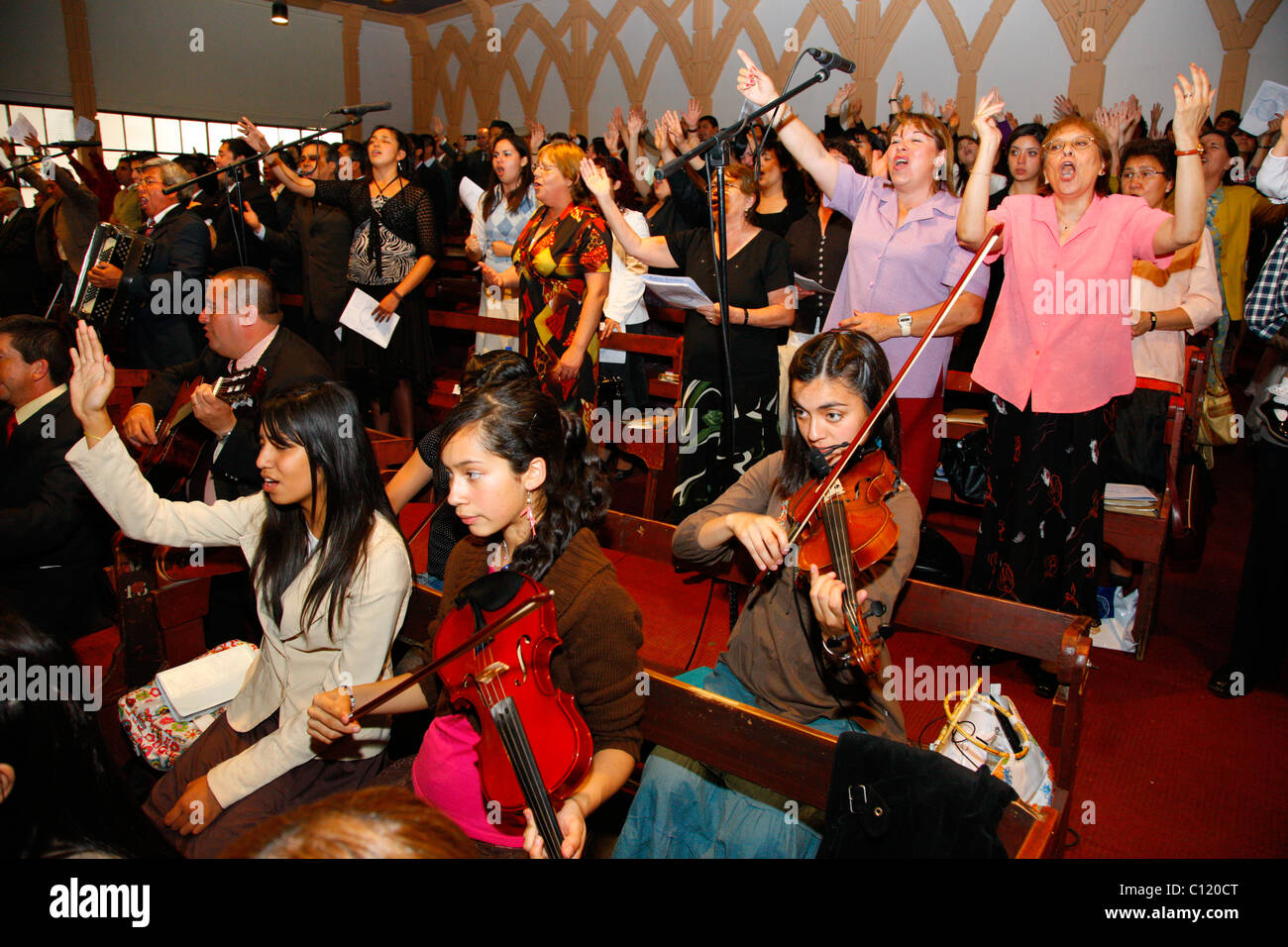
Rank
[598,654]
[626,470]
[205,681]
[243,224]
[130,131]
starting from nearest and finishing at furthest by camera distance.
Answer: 1. [598,654]
2. [205,681]
3. [626,470]
4. [243,224]
5. [130,131]

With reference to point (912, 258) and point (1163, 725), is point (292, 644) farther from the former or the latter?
point (1163, 725)

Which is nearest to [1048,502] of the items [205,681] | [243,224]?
[205,681]

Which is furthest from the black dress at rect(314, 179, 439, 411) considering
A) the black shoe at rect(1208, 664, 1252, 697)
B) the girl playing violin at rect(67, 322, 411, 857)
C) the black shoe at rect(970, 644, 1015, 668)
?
the black shoe at rect(1208, 664, 1252, 697)

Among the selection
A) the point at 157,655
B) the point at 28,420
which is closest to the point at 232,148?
the point at 28,420

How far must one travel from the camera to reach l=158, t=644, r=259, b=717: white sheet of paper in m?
1.90

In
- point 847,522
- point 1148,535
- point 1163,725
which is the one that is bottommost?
point 1163,725

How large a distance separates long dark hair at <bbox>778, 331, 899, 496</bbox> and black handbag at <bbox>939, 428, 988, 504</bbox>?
1.67 metres

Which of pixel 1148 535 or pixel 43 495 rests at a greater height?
pixel 43 495

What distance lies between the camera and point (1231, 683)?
103 inches

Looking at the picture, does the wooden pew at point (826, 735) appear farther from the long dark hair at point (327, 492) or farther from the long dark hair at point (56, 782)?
the long dark hair at point (56, 782)

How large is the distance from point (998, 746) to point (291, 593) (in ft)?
4.92

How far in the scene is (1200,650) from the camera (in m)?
2.89
